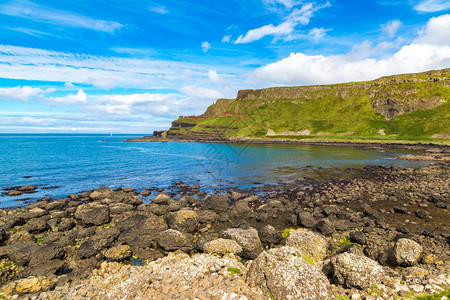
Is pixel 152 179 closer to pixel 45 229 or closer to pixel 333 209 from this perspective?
pixel 45 229

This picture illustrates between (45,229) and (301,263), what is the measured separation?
960 inches

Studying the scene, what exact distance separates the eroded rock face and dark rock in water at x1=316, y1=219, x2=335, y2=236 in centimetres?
1051

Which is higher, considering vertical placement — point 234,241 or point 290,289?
point 290,289

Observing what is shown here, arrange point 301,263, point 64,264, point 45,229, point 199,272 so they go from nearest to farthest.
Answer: point 301,263 → point 199,272 → point 64,264 → point 45,229

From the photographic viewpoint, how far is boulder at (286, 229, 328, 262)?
15631 millimetres

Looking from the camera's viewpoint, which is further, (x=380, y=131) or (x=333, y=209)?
(x=380, y=131)

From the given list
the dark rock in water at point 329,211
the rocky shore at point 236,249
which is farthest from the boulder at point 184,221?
the dark rock in water at point 329,211

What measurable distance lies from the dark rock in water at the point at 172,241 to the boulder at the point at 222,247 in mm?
2308

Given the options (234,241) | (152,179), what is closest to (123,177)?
(152,179)

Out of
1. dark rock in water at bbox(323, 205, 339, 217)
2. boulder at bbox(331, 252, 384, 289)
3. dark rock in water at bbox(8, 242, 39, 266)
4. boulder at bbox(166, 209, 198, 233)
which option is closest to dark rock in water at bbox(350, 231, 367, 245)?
dark rock in water at bbox(323, 205, 339, 217)

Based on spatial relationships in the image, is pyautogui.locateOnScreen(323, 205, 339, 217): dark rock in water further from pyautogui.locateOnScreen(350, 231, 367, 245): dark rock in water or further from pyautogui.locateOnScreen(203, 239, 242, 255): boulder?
pyautogui.locateOnScreen(203, 239, 242, 255): boulder

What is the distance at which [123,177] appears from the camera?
50219 mm

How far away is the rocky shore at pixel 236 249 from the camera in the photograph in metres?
10.5

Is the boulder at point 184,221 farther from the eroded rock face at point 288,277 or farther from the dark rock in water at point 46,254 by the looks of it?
the eroded rock face at point 288,277
